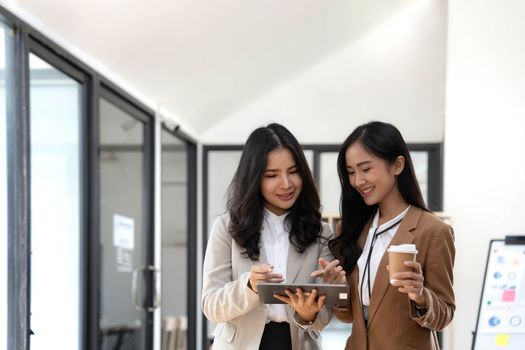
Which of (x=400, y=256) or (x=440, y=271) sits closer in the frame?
(x=400, y=256)

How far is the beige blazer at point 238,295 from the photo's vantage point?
6.44ft

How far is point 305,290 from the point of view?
1858mm

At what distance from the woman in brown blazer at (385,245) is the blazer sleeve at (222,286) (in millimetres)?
218

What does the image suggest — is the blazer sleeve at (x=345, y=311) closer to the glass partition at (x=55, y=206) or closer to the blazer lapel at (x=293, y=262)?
the blazer lapel at (x=293, y=262)

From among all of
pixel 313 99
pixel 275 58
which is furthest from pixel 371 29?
pixel 275 58

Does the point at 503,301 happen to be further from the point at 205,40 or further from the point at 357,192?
the point at 205,40

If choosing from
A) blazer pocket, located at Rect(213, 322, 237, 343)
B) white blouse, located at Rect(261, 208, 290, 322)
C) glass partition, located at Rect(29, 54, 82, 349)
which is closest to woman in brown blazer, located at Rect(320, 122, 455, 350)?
white blouse, located at Rect(261, 208, 290, 322)

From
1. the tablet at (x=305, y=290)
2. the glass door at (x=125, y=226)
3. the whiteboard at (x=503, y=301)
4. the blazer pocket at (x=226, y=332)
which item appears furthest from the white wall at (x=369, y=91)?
the tablet at (x=305, y=290)

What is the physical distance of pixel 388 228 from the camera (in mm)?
2031

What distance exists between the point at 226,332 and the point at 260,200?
369 millimetres

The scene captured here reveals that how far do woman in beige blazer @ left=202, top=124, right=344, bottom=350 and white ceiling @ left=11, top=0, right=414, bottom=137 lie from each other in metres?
1.58

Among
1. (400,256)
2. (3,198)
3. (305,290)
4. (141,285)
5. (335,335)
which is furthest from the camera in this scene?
(335,335)

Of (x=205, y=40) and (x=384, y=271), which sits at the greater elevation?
(x=205, y=40)

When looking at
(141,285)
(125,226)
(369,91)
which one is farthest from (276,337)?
(369,91)
